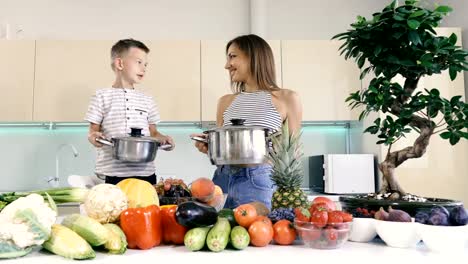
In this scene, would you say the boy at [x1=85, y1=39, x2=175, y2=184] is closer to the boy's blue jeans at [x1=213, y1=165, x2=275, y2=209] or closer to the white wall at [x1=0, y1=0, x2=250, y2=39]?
the boy's blue jeans at [x1=213, y1=165, x2=275, y2=209]

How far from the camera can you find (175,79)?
260 centimetres

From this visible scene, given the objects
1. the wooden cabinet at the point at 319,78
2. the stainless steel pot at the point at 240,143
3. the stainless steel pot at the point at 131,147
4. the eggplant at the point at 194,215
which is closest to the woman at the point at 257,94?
the stainless steel pot at the point at 131,147

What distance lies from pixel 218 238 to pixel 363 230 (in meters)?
0.28

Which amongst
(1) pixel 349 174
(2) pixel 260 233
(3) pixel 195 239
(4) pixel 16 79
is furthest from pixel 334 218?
(4) pixel 16 79

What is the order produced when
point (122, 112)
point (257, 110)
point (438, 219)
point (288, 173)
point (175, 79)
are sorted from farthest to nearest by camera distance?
point (175, 79) < point (122, 112) < point (257, 110) < point (288, 173) < point (438, 219)

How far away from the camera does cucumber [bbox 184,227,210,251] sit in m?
0.63

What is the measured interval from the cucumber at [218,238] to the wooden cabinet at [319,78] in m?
2.07

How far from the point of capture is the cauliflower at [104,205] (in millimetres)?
688

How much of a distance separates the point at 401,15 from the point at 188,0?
2377 millimetres

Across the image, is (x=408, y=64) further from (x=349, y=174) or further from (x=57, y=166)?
(x=57, y=166)

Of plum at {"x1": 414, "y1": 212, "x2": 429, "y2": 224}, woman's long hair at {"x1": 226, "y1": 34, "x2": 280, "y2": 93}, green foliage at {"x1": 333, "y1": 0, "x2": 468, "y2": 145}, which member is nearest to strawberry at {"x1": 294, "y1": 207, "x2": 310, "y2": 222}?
plum at {"x1": 414, "y1": 212, "x2": 429, "y2": 224}

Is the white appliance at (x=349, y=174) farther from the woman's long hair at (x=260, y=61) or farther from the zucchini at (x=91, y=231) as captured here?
the zucchini at (x=91, y=231)

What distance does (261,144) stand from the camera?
2.96 ft

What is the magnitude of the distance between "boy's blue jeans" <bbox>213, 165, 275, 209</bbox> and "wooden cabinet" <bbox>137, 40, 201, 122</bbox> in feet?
4.70
